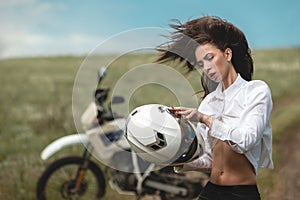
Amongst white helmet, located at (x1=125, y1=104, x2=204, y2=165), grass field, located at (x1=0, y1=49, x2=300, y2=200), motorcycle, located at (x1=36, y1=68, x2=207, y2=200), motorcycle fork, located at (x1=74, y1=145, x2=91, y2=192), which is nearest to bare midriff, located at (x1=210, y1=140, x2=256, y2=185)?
white helmet, located at (x1=125, y1=104, x2=204, y2=165)

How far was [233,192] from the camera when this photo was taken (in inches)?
122

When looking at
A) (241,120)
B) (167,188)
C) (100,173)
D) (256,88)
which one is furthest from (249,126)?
(100,173)

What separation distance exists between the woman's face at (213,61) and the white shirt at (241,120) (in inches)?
3.5

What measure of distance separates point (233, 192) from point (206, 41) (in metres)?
0.85

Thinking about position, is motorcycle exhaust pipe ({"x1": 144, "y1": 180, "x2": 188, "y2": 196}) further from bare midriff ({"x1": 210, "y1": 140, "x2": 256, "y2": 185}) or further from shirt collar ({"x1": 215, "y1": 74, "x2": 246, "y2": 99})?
shirt collar ({"x1": 215, "y1": 74, "x2": 246, "y2": 99})

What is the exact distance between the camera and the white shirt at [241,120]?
9.04 ft

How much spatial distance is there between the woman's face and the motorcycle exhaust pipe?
144 inches

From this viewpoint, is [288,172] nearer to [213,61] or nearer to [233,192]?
[233,192]

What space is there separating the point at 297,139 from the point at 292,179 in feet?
11.0

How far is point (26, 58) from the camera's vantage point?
45438mm

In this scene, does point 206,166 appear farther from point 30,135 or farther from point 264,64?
point 264,64

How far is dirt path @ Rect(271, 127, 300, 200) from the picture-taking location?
23.6ft

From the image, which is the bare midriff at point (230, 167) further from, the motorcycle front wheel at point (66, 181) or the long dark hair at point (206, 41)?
the motorcycle front wheel at point (66, 181)

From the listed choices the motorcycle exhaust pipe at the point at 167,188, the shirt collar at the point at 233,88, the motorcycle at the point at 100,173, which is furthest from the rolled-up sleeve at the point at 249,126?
the motorcycle exhaust pipe at the point at 167,188
